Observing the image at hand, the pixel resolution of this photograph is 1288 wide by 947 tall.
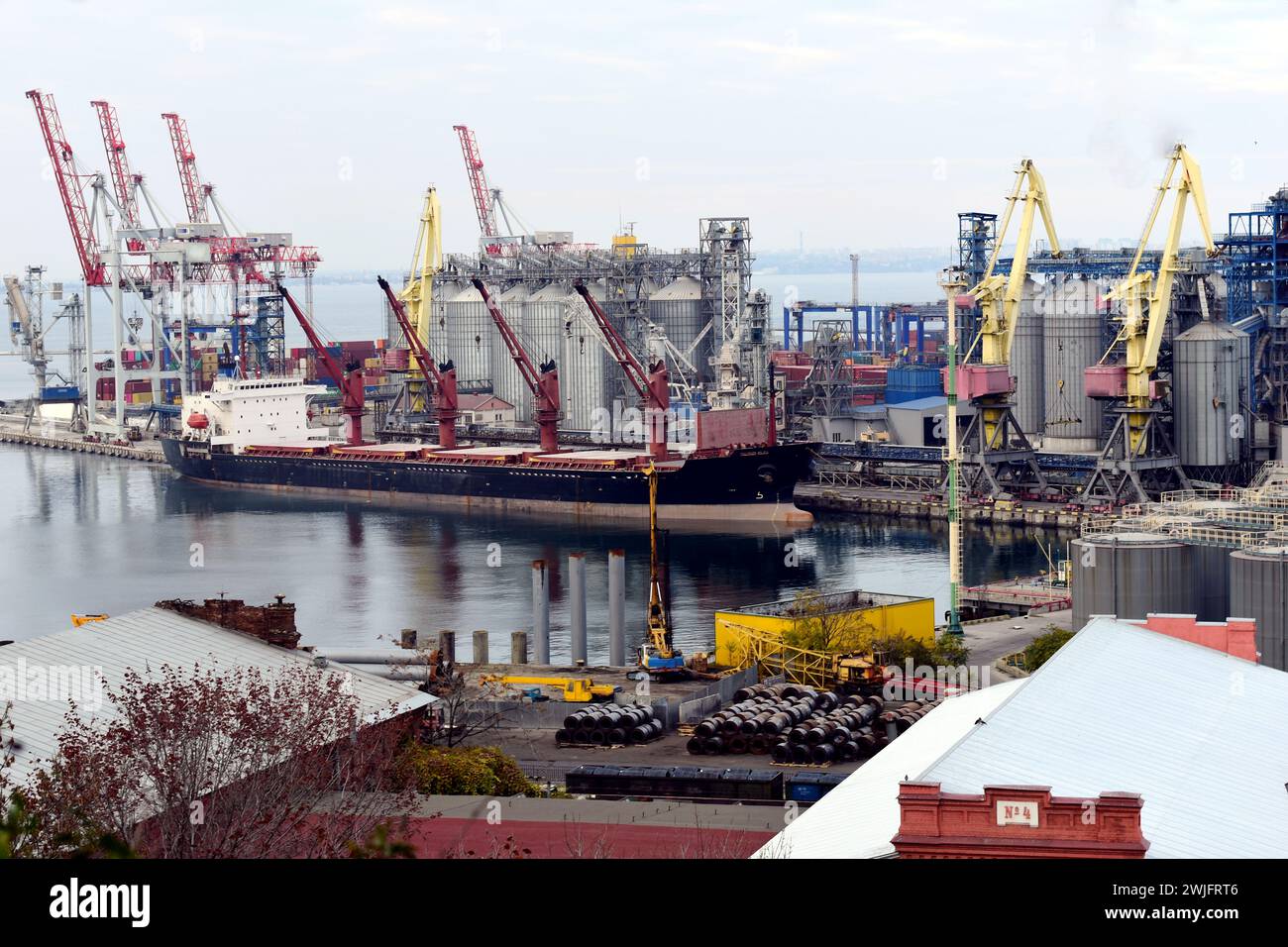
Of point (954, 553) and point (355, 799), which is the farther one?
point (954, 553)

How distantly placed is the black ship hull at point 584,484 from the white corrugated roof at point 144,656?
36406 millimetres

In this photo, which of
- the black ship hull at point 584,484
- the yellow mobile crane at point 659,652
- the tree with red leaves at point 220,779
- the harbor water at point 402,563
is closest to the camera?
the tree with red leaves at point 220,779

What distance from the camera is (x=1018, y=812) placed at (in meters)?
11.5

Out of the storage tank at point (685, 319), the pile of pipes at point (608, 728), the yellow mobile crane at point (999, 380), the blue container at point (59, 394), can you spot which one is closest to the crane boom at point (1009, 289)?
the yellow mobile crane at point (999, 380)

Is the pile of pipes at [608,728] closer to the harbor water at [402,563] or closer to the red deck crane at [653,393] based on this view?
the harbor water at [402,563]

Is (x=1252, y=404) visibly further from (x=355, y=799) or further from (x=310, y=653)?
(x=355, y=799)

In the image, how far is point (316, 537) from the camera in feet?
186

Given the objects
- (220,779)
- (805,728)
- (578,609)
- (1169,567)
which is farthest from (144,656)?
(1169,567)

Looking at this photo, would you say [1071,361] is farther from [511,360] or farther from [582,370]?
[511,360]

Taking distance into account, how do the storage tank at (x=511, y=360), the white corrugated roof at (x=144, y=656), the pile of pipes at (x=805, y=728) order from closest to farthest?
the white corrugated roof at (x=144, y=656)
the pile of pipes at (x=805, y=728)
the storage tank at (x=511, y=360)

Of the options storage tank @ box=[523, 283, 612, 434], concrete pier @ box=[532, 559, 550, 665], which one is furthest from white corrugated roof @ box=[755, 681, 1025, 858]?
storage tank @ box=[523, 283, 612, 434]

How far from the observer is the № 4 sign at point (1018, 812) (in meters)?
11.5
